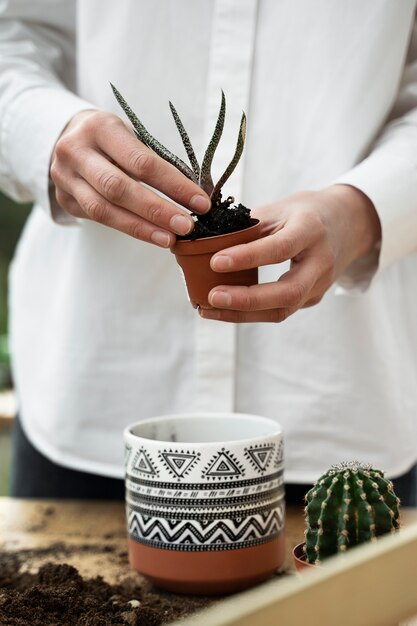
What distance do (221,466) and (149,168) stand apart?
0.23m

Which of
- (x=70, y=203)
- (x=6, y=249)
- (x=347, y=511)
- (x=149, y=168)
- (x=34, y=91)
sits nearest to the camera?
(x=347, y=511)

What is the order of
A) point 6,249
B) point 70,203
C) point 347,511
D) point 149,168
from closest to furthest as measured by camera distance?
1. point 347,511
2. point 149,168
3. point 70,203
4. point 6,249

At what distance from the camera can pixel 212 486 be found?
2.06 feet

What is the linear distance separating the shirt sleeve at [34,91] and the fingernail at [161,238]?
23 cm

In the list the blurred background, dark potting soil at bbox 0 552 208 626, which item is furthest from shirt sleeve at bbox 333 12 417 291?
the blurred background

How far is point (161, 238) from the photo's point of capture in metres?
0.60

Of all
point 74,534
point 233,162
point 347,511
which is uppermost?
point 233,162

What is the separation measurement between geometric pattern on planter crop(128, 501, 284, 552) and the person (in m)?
0.19

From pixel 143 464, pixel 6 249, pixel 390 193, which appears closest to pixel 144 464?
pixel 143 464

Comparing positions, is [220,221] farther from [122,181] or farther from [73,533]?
[73,533]

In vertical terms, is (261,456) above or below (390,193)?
below

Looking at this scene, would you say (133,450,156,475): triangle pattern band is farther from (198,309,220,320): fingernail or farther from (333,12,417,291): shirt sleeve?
(333,12,417,291): shirt sleeve

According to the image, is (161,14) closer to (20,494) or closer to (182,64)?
(182,64)

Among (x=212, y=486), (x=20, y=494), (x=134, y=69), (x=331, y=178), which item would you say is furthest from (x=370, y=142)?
(x=20, y=494)
